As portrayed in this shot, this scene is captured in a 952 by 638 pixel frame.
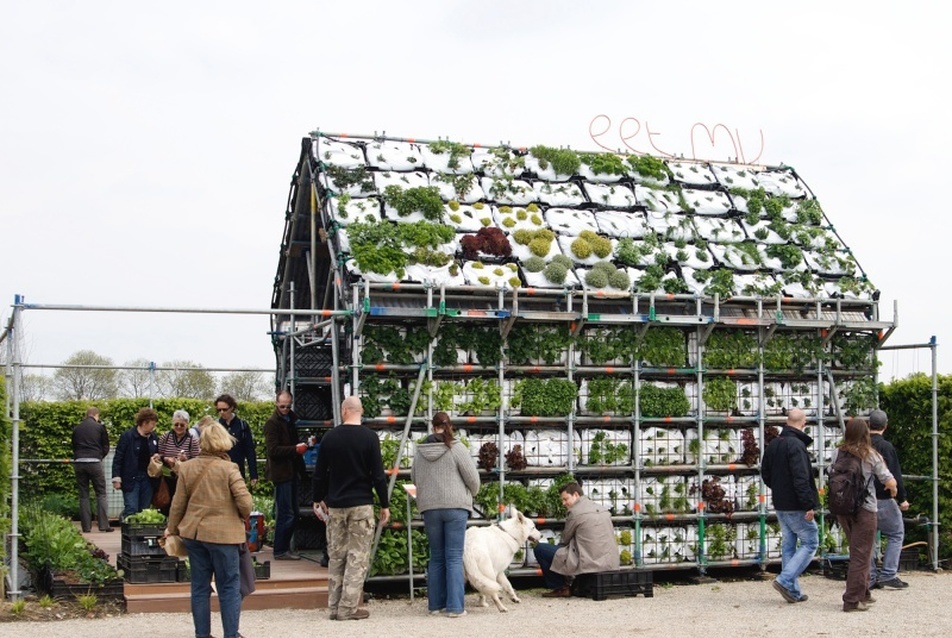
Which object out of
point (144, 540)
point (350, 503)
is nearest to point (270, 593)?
point (144, 540)

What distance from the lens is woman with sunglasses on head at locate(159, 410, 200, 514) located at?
13742 mm

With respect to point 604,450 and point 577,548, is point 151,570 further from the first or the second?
point 604,450

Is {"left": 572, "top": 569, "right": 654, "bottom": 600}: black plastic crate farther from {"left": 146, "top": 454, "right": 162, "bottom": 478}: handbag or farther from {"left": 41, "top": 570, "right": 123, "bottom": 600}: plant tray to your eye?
{"left": 146, "top": 454, "right": 162, "bottom": 478}: handbag

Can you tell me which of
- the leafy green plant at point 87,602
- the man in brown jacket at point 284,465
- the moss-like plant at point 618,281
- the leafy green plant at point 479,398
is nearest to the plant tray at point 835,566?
the moss-like plant at point 618,281

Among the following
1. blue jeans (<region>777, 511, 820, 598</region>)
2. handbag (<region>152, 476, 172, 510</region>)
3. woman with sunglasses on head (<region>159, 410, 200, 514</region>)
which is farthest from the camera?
woman with sunglasses on head (<region>159, 410, 200, 514</region>)

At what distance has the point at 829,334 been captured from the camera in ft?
48.6

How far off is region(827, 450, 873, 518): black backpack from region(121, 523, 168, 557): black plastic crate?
21.3ft

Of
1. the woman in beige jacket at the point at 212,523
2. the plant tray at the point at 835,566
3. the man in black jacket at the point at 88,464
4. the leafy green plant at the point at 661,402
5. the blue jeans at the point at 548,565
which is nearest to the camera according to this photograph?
the woman in beige jacket at the point at 212,523

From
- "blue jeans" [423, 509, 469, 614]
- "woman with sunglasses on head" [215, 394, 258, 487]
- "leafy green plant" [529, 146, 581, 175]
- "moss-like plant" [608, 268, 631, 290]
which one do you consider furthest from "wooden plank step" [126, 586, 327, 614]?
"leafy green plant" [529, 146, 581, 175]

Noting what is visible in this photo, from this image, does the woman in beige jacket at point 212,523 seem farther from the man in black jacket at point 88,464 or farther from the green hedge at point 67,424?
the green hedge at point 67,424

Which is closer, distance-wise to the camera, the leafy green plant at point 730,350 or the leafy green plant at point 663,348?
the leafy green plant at point 663,348

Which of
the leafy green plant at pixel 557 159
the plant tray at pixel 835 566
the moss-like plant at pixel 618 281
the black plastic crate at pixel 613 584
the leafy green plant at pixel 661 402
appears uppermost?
the leafy green plant at pixel 557 159

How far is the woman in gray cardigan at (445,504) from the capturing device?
11.6 m

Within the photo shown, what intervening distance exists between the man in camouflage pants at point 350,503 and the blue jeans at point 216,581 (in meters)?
1.71
